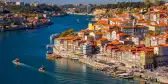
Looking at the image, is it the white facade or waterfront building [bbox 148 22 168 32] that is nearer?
the white facade

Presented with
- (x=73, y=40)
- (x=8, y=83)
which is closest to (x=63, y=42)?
(x=73, y=40)

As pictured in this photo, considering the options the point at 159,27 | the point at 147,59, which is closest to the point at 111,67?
the point at 147,59

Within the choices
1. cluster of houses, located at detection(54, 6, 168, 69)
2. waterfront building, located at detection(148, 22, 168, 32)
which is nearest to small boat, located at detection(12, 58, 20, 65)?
cluster of houses, located at detection(54, 6, 168, 69)

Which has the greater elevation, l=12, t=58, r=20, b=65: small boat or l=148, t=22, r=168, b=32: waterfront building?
l=148, t=22, r=168, b=32: waterfront building

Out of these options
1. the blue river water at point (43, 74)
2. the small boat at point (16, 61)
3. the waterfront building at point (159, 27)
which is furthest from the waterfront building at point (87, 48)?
the waterfront building at point (159, 27)

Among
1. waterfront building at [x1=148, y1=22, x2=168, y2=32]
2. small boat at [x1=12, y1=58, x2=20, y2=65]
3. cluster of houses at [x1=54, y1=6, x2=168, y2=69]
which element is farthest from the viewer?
waterfront building at [x1=148, y1=22, x2=168, y2=32]

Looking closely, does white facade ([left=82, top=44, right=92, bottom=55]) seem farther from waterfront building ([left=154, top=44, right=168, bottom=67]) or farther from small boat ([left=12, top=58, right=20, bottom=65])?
waterfront building ([left=154, top=44, right=168, bottom=67])

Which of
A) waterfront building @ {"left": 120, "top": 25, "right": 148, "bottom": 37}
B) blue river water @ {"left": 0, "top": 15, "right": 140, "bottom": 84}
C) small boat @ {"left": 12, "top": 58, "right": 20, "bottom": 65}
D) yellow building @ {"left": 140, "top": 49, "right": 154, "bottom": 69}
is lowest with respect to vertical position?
blue river water @ {"left": 0, "top": 15, "right": 140, "bottom": 84}

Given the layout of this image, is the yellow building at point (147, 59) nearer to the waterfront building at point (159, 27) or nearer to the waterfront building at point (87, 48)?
the waterfront building at point (87, 48)

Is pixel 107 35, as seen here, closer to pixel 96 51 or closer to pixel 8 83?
pixel 96 51
